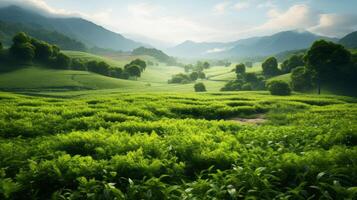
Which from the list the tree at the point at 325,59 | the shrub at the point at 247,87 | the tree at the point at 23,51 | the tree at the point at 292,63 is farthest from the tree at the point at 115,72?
the tree at the point at 325,59

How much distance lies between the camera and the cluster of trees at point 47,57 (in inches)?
5256

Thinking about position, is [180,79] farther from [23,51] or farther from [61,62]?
[23,51]

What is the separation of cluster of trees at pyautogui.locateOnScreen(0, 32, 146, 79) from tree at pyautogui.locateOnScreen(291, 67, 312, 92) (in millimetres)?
89495

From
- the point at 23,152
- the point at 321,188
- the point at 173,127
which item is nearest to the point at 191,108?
the point at 173,127

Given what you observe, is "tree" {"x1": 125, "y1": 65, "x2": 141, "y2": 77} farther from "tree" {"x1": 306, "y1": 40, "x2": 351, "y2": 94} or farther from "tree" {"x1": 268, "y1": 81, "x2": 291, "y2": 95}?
"tree" {"x1": 306, "y1": 40, "x2": 351, "y2": 94}

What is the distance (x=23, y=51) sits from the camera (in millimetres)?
132375

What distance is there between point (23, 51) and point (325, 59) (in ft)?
402

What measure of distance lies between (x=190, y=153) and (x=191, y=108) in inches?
845

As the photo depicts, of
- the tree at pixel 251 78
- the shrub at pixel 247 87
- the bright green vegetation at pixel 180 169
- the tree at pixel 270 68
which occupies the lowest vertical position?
the shrub at pixel 247 87

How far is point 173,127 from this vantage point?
59.3 feet

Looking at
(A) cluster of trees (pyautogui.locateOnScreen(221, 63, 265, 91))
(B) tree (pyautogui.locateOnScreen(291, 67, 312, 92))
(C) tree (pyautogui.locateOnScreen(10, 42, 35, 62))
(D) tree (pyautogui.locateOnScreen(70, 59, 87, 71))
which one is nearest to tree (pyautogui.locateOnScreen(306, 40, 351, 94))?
(B) tree (pyautogui.locateOnScreen(291, 67, 312, 92))

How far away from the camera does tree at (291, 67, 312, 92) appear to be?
99.4 m

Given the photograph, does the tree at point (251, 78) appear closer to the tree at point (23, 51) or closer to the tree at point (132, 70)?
the tree at point (132, 70)

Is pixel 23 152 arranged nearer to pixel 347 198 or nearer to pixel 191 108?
pixel 347 198
